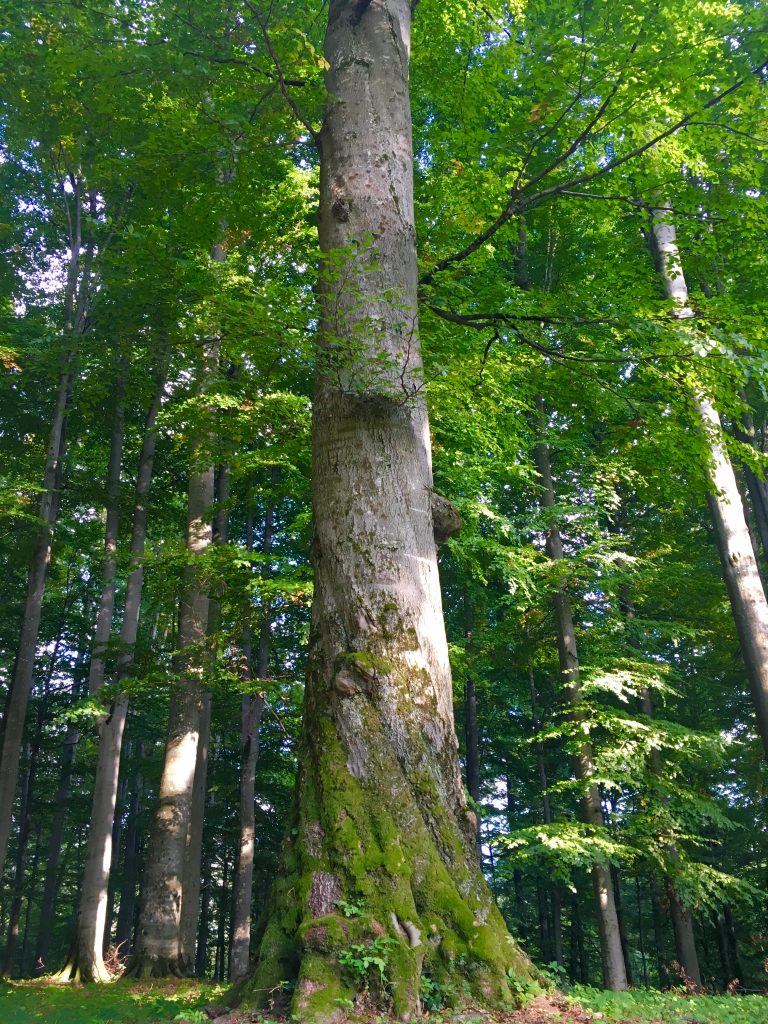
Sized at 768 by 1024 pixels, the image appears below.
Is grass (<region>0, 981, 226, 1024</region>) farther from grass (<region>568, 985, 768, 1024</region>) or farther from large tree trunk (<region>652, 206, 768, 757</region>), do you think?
large tree trunk (<region>652, 206, 768, 757</region>)

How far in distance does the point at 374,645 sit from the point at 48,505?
9737mm

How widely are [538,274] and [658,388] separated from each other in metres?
8.45

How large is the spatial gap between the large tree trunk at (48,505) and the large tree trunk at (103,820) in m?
1.35

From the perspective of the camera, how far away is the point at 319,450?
420 cm

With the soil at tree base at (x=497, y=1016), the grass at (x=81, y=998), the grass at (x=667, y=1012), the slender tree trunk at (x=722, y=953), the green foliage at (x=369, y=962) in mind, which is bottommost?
the slender tree trunk at (x=722, y=953)

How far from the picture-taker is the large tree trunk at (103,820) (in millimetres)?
10445

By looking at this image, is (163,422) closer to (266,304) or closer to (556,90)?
(266,304)

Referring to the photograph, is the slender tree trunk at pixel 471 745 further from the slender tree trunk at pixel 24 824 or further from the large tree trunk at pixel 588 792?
the slender tree trunk at pixel 24 824

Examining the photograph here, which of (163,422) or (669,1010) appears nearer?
(669,1010)

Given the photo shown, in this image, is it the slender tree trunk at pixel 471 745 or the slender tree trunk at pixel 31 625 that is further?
the slender tree trunk at pixel 471 745

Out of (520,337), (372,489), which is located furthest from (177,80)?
(372,489)

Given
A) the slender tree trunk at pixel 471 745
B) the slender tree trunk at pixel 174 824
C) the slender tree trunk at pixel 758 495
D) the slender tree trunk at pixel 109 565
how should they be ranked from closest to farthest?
the slender tree trunk at pixel 174 824 → the slender tree trunk at pixel 109 565 → the slender tree trunk at pixel 758 495 → the slender tree trunk at pixel 471 745

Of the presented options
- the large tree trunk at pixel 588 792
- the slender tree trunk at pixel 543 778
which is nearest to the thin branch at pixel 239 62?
the large tree trunk at pixel 588 792

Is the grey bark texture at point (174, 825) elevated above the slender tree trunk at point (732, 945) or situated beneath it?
elevated above
